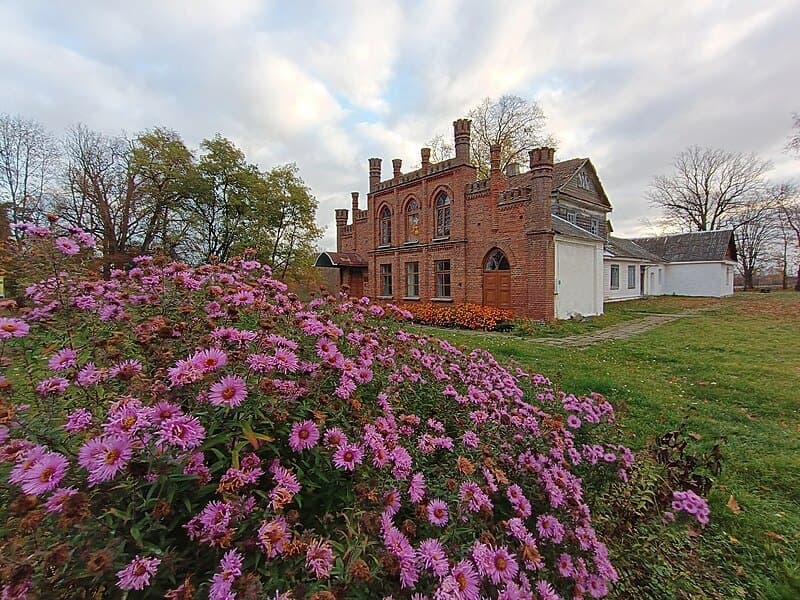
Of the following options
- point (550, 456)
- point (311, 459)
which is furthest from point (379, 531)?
point (550, 456)

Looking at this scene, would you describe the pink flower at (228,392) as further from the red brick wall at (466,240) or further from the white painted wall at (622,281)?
the white painted wall at (622,281)

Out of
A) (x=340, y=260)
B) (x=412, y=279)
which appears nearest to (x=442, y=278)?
(x=412, y=279)

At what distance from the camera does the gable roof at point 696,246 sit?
2597 centimetres

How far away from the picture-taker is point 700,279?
85.9ft

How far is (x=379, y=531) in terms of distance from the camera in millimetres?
1079

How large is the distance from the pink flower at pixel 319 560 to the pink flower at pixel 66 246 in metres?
1.91

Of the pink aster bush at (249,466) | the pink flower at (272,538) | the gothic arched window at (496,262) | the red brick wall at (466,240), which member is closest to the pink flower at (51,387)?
the pink aster bush at (249,466)

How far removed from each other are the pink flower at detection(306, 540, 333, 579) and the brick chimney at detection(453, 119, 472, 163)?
14.0 metres

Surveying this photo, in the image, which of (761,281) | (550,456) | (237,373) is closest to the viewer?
(237,373)

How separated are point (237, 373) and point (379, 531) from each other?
0.68m

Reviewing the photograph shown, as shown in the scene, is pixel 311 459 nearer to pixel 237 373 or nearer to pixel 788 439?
pixel 237 373

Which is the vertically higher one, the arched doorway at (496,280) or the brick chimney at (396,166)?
the brick chimney at (396,166)

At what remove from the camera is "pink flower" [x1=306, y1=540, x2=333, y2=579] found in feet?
2.86

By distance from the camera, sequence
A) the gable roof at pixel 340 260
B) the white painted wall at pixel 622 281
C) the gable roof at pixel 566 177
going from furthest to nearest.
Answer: the white painted wall at pixel 622 281 < the gable roof at pixel 340 260 < the gable roof at pixel 566 177
